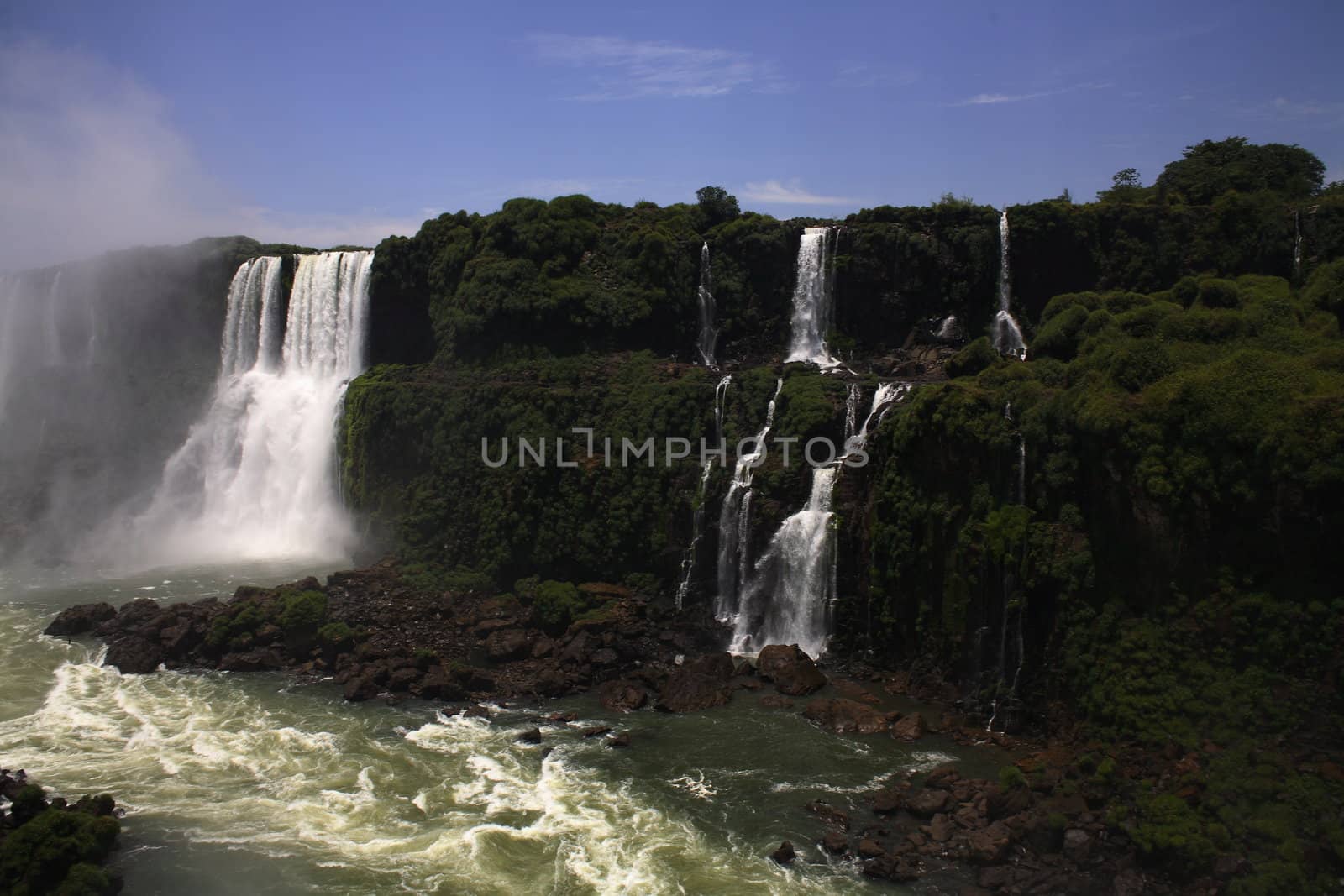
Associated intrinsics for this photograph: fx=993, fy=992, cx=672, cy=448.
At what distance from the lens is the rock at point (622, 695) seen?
96.8 feet

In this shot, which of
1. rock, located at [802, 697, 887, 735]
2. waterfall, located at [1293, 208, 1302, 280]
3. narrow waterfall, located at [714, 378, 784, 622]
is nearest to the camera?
rock, located at [802, 697, 887, 735]

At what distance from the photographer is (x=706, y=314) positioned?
47.9 metres

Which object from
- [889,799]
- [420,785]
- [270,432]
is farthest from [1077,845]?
[270,432]

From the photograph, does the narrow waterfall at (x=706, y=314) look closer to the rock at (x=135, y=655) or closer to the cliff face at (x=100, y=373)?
the rock at (x=135, y=655)

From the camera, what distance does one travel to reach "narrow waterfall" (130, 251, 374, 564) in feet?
159

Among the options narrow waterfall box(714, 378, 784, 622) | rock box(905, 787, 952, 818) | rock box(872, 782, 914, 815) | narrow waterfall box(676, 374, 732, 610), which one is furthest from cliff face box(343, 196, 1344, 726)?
rock box(872, 782, 914, 815)

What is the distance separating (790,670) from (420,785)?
11.4m

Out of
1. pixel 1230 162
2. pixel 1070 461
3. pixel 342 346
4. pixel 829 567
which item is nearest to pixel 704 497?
pixel 829 567

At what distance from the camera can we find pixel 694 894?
785 inches

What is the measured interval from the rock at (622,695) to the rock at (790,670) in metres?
3.86

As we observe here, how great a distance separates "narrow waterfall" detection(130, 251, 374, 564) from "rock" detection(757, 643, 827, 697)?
78.8 feet

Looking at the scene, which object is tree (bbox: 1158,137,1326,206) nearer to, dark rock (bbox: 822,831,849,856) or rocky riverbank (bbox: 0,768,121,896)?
dark rock (bbox: 822,831,849,856)

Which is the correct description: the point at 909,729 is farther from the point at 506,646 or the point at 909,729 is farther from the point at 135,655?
the point at 135,655

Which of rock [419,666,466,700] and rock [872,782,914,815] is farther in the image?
rock [419,666,466,700]
